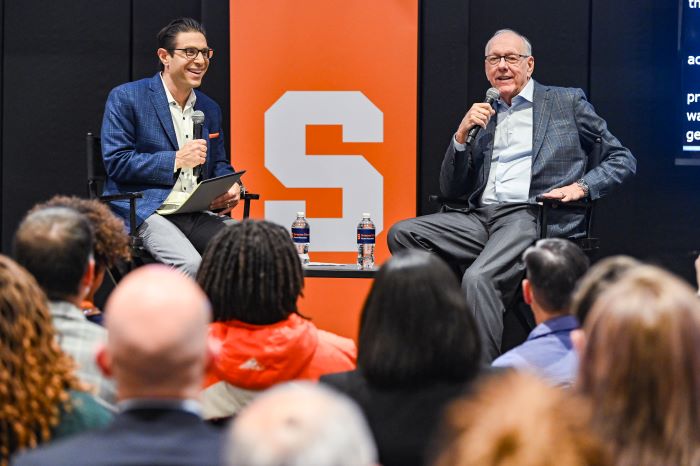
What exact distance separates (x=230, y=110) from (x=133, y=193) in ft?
4.10

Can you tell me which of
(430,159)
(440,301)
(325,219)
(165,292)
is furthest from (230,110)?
(165,292)

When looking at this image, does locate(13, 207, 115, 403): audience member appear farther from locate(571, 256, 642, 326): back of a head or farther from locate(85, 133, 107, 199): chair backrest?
locate(85, 133, 107, 199): chair backrest

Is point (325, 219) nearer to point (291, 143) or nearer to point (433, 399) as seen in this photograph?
point (291, 143)

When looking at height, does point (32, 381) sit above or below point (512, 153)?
below

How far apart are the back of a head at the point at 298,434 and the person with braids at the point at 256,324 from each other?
122cm

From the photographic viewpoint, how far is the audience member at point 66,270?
1990 mm

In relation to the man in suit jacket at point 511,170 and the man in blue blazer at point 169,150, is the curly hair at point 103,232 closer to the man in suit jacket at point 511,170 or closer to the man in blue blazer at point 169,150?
the man in blue blazer at point 169,150

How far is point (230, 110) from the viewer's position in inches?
203

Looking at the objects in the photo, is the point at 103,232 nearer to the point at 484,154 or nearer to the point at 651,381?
the point at 651,381

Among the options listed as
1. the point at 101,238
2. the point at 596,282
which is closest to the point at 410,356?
the point at 596,282

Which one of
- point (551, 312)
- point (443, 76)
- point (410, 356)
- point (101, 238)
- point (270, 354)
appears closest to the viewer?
point (410, 356)

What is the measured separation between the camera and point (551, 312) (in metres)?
2.50

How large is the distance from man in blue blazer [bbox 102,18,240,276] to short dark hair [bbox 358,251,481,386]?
2310mm

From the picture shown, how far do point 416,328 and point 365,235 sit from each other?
9.58 ft
